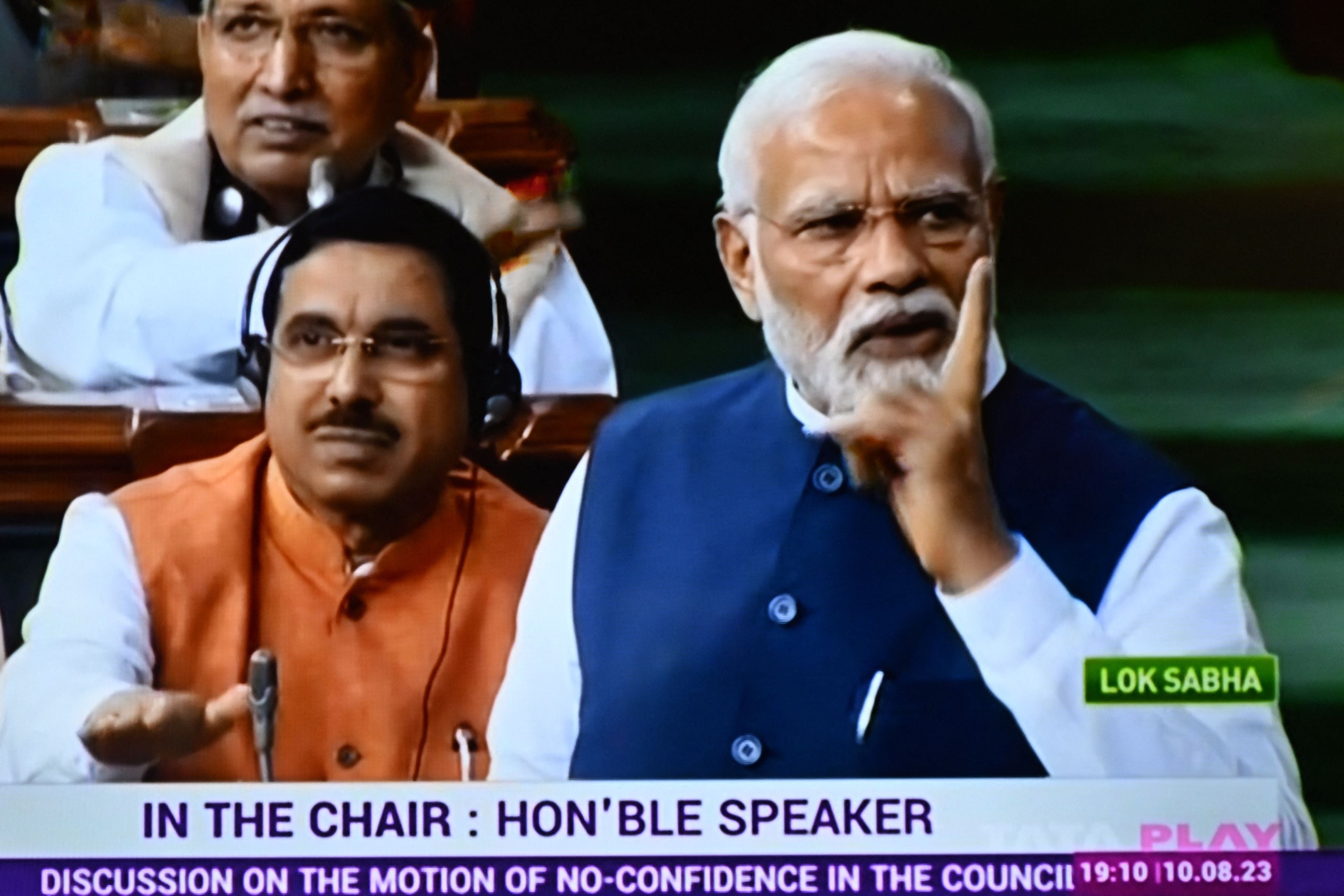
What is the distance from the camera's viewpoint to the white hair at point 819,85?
2721 millimetres

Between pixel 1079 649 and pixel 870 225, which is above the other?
pixel 870 225

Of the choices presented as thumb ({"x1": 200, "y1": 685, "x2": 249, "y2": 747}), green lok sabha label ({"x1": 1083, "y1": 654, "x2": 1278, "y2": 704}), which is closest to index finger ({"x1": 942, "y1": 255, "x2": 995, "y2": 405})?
green lok sabha label ({"x1": 1083, "y1": 654, "x2": 1278, "y2": 704})

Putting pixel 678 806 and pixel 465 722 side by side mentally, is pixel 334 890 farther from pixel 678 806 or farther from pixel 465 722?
pixel 678 806

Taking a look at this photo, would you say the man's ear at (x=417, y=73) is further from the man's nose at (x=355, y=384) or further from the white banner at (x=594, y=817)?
the white banner at (x=594, y=817)

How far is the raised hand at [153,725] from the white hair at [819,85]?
0.99 m

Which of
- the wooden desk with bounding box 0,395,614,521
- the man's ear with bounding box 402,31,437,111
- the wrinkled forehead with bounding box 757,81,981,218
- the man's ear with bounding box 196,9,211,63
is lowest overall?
the wooden desk with bounding box 0,395,614,521

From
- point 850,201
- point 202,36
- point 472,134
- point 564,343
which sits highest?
point 202,36

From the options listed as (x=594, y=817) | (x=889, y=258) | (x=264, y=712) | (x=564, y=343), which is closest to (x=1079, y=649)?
(x=889, y=258)

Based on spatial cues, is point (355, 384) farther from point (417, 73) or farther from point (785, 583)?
point (785, 583)

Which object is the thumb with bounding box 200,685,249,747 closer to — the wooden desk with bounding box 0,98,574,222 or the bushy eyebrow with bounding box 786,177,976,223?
the wooden desk with bounding box 0,98,574,222

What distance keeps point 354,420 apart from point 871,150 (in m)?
0.80

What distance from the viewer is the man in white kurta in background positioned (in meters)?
2.71

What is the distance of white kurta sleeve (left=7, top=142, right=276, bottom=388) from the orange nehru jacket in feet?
0.51

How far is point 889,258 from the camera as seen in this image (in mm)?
2652
